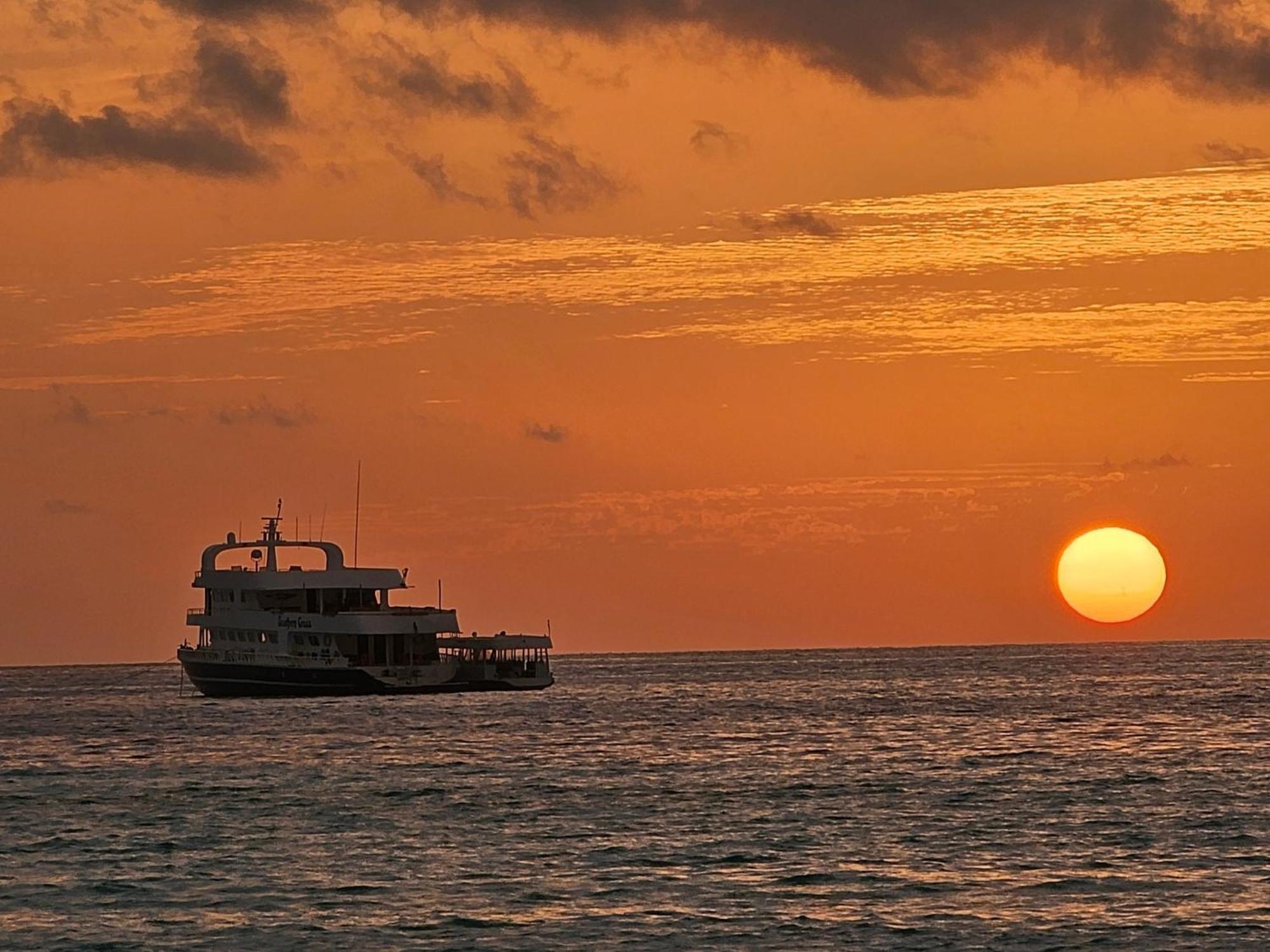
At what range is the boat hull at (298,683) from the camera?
140750 millimetres

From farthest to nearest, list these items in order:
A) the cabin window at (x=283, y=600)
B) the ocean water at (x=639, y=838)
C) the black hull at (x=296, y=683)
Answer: the cabin window at (x=283, y=600), the black hull at (x=296, y=683), the ocean water at (x=639, y=838)

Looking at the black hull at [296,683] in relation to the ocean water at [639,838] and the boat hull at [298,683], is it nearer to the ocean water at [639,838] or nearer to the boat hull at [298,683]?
the boat hull at [298,683]

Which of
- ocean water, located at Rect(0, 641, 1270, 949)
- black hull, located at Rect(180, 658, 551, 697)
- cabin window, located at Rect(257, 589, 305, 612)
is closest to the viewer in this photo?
ocean water, located at Rect(0, 641, 1270, 949)

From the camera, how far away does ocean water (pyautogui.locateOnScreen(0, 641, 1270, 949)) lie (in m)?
42.8

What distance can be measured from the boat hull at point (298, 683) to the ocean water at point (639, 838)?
1118 inches

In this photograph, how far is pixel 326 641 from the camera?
464 feet

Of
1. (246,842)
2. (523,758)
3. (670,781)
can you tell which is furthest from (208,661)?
(246,842)

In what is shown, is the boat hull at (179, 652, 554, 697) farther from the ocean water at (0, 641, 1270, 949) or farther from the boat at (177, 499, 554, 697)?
the ocean water at (0, 641, 1270, 949)

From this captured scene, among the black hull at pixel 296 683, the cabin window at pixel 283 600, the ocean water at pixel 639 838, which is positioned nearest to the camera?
the ocean water at pixel 639 838

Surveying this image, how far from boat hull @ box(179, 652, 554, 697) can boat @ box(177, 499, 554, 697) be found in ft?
0.21

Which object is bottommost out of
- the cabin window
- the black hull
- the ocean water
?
the ocean water

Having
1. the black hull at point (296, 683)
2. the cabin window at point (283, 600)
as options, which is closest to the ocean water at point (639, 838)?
the black hull at point (296, 683)

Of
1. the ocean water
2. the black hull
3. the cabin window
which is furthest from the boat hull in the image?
the ocean water

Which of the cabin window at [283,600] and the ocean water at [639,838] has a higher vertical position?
the cabin window at [283,600]
